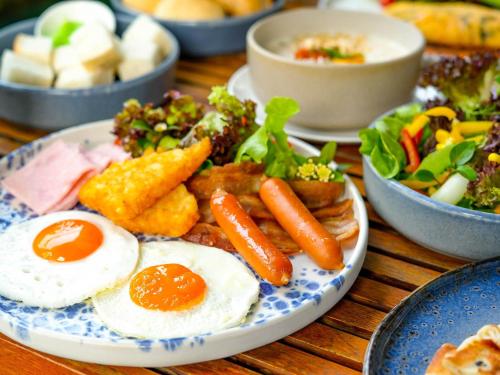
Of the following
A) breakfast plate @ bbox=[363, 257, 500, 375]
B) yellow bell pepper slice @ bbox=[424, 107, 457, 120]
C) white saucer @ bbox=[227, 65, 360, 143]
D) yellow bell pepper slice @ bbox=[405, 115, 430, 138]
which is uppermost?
yellow bell pepper slice @ bbox=[424, 107, 457, 120]

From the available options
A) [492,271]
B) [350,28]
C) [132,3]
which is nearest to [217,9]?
[132,3]

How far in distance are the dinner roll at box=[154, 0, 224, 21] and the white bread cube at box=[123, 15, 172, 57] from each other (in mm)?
299

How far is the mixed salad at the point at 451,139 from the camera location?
2.40 meters

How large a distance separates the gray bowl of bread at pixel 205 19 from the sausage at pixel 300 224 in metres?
1.88

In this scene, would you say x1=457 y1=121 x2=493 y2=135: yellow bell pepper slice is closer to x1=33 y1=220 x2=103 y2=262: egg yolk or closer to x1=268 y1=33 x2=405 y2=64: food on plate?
x1=268 y1=33 x2=405 y2=64: food on plate

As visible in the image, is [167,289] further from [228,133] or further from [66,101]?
[66,101]

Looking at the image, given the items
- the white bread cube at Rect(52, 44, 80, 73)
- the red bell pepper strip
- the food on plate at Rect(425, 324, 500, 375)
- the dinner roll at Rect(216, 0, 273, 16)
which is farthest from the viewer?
the dinner roll at Rect(216, 0, 273, 16)

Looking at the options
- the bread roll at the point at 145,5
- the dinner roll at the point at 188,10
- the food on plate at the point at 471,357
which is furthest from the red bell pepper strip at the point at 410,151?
the bread roll at the point at 145,5

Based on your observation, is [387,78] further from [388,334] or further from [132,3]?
[132,3]

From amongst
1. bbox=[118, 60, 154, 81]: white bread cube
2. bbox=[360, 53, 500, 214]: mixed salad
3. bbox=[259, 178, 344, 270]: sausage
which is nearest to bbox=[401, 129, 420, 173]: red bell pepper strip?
bbox=[360, 53, 500, 214]: mixed salad

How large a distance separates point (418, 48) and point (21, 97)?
193 centimetres

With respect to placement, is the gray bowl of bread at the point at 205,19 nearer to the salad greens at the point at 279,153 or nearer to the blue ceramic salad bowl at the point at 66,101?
the blue ceramic salad bowl at the point at 66,101

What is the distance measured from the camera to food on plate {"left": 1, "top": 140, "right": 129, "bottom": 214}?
2684mm

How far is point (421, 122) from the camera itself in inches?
108
